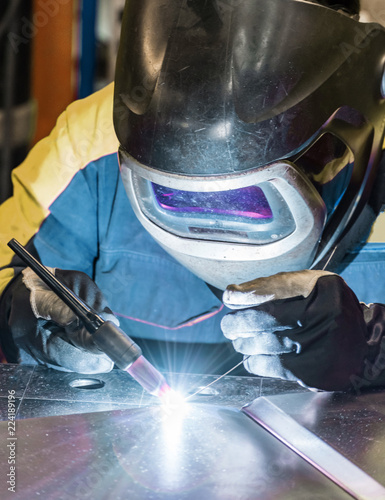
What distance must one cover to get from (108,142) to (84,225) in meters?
0.20

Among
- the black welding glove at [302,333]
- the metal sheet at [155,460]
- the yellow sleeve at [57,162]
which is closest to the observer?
the metal sheet at [155,460]

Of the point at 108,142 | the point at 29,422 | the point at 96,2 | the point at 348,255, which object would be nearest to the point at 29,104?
the point at 96,2

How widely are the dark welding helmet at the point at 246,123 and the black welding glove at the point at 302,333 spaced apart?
0.07 m

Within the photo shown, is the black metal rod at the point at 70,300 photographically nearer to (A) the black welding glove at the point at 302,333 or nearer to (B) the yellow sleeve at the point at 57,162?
(A) the black welding glove at the point at 302,333

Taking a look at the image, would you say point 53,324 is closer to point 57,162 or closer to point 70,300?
point 70,300

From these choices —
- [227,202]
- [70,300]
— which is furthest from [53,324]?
[227,202]

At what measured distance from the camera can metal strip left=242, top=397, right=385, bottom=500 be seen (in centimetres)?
72

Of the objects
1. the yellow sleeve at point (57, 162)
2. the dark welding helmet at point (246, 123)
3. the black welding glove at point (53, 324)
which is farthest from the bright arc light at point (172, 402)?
the yellow sleeve at point (57, 162)

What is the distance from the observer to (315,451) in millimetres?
803

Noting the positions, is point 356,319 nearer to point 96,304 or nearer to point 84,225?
point 96,304

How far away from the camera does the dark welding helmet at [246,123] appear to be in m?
1.00

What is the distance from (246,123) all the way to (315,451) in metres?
0.48

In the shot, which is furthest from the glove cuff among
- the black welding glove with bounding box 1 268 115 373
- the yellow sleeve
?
the yellow sleeve

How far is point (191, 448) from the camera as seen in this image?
79 centimetres
